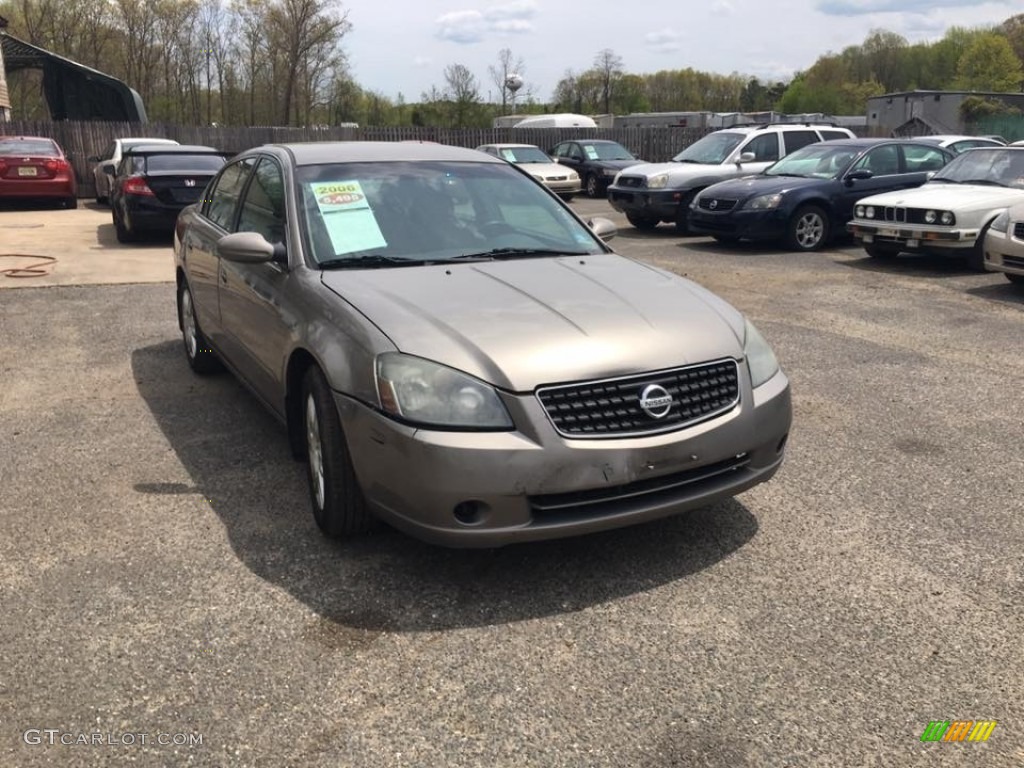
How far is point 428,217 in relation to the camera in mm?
4438

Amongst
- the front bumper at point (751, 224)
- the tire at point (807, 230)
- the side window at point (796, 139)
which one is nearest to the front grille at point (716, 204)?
the front bumper at point (751, 224)

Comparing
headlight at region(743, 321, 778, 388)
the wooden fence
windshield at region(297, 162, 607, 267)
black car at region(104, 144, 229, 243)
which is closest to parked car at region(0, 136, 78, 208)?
the wooden fence

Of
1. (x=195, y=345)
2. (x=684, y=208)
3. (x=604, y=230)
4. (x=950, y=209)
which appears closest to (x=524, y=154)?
(x=684, y=208)

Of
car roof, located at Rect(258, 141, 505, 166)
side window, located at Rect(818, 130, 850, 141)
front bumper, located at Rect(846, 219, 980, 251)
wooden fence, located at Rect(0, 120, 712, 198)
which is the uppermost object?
wooden fence, located at Rect(0, 120, 712, 198)

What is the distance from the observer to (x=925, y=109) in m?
52.2

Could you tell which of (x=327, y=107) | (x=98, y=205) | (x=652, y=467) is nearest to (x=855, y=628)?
(x=652, y=467)

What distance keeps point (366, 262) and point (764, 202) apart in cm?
947

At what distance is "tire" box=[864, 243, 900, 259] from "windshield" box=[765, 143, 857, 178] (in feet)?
4.82

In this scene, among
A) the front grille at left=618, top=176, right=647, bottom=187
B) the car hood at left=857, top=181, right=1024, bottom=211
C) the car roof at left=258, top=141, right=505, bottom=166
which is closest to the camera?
the car roof at left=258, top=141, right=505, bottom=166

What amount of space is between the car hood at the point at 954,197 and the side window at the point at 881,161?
1553 millimetres

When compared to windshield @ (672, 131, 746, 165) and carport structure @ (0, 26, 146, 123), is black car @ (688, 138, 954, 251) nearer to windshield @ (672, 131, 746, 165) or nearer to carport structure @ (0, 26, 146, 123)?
windshield @ (672, 131, 746, 165)

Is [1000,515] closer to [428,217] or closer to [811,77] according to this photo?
[428,217]

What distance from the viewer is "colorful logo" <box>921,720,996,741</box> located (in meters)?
2.56

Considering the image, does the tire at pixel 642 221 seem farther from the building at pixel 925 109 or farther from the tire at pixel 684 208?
the building at pixel 925 109
